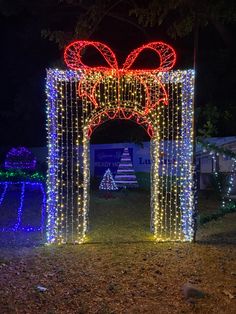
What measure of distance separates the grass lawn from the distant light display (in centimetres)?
1153

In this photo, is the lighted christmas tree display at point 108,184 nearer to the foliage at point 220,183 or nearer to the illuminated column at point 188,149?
the foliage at point 220,183

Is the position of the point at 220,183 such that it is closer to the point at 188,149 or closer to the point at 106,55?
the point at 188,149

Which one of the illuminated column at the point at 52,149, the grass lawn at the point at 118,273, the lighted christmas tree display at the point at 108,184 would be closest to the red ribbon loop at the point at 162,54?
the illuminated column at the point at 52,149

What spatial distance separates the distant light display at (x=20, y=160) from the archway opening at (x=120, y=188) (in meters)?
2.55

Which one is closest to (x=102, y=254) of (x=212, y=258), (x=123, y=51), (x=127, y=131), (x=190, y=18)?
(x=212, y=258)

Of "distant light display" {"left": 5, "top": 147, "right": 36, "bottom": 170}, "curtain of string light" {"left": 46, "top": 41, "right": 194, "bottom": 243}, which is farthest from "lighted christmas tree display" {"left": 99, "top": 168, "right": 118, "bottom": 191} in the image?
"curtain of string light" {"left": 46, "top": 41, "right": 194, "bottom": 243}

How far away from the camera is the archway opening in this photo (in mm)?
10547

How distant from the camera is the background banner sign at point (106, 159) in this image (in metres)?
20.7

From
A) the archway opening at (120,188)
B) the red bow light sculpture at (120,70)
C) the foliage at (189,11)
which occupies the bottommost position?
the archway opening at (120,188)

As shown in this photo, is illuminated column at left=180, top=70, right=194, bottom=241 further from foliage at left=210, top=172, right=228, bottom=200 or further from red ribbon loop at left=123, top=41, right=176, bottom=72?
foliage at left=210, top=172, right=228, bottom=200

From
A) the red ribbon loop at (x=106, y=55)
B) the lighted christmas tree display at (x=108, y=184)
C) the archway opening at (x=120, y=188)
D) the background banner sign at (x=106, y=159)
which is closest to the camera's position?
the red ribbon loop at (x=106, y=55)

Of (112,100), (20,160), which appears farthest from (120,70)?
(20,160)

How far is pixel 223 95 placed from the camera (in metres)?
18.2

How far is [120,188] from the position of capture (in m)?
19.8
